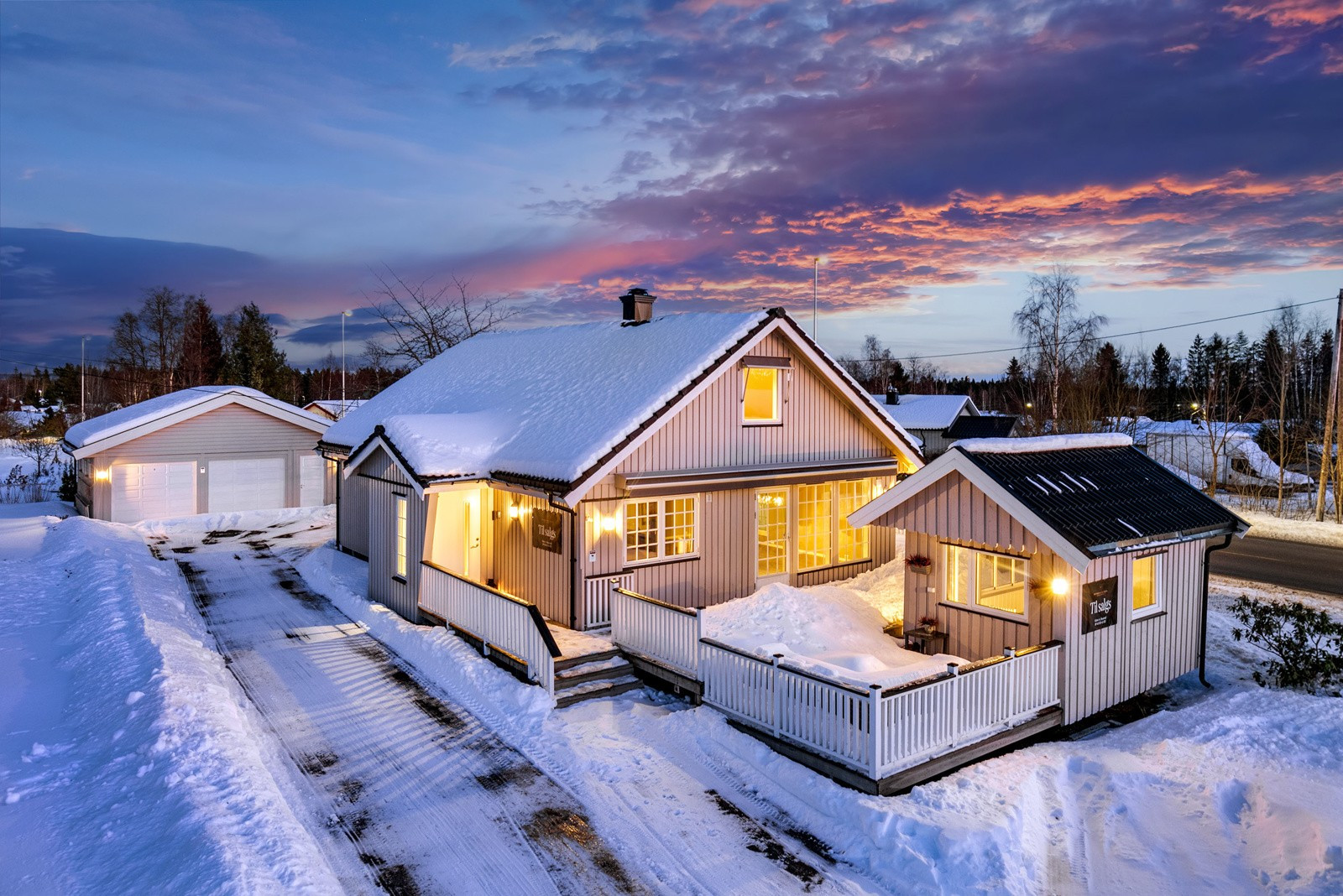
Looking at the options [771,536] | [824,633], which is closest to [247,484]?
[771,536]

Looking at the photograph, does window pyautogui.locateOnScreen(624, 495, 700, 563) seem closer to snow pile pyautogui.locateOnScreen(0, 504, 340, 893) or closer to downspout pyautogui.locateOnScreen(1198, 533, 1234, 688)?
snow pile pyautogui.locateOnScreen(0, 504, 340, 893)

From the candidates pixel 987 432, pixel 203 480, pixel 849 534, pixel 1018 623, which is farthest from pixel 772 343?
pixel 987 432

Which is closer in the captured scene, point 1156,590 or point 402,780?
point 402,780

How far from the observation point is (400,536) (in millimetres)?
16219

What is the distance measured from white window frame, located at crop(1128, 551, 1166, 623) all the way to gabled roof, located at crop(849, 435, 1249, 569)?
50cm

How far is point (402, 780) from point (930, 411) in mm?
45749

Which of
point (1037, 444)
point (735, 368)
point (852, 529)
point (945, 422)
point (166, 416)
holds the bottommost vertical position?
point (852, 529)

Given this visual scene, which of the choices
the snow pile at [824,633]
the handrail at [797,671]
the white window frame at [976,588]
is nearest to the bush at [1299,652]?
the white window frame at [976,588]

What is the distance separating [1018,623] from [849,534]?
703 cm

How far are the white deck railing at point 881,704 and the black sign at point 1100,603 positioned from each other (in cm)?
68

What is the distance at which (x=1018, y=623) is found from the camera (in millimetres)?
11375

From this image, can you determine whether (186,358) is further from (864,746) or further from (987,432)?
(864,746)

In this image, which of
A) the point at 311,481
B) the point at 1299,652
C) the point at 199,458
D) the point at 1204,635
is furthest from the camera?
the point at 311,481

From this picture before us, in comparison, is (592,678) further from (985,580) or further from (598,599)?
(985,580)
